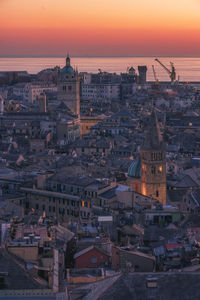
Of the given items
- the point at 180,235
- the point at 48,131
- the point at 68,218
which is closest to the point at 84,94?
the point at 48,131

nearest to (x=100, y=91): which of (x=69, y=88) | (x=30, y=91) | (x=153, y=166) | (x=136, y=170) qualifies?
(x=30, y=91)

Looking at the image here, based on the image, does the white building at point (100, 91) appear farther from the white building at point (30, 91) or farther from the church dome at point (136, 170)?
the church dome at point (136, 170)

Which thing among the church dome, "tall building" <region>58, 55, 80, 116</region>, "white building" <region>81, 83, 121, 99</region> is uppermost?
"tall building" <region>58, 55, 80, 116</region>

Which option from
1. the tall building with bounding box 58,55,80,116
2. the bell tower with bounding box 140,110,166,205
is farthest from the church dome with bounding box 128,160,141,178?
the tall building with bounding box 58,55,80,116

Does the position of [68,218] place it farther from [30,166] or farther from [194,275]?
[194,275]

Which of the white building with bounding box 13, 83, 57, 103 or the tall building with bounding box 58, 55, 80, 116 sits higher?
the tall building with bounding box 58, 55, 80, 116

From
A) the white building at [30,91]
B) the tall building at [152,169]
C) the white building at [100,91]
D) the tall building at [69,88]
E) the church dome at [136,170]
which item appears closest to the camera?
the tall building at [152,169]

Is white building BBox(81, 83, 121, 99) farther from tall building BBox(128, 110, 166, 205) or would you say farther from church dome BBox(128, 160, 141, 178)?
tall building BBox(128, 110, 166, 205)

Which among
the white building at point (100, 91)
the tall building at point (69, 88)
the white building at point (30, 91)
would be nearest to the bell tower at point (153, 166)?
the tall building at point (69, 88)
